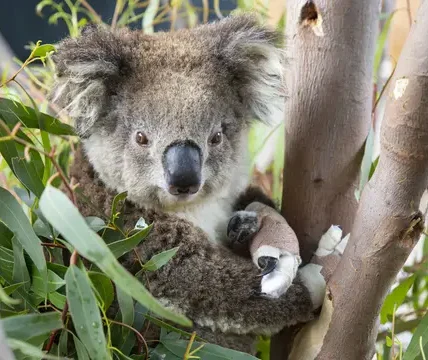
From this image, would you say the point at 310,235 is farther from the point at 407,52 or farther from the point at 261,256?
the point at 407,52

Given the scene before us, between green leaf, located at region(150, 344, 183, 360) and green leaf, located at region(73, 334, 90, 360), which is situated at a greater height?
green leaf, located at region(73, 334, 90, 360)

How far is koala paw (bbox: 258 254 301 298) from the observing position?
1.68 m

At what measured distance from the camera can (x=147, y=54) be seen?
1.84 m

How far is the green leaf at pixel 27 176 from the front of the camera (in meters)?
1.49

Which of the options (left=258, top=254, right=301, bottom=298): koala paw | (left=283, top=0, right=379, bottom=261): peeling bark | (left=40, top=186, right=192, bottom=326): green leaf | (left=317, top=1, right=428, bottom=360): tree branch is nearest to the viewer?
(left=40, top=186, right=192, bottom=326): green leaf

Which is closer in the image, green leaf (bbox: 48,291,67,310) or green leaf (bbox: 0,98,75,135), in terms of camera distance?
green leaf (bbox: 48,291,67,310)

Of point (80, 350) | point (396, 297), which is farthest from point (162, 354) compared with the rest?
point (396, 297)

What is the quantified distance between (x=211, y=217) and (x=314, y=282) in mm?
409

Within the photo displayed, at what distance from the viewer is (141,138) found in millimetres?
1787

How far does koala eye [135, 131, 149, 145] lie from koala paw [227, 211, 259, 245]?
1.28 feet

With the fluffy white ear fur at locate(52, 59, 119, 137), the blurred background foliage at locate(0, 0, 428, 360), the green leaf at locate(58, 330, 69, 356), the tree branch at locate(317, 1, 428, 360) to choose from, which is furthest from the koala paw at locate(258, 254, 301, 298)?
the fluffy white ear fur at locate(52, 59, 119, 137)

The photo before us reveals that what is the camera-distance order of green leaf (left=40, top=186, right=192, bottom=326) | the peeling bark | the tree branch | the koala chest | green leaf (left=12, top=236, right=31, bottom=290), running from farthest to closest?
the koala chest
the peeling bark
green leaf (left=12, top=236, right=31, bottom=290)
the tree branch
green leaf (left=40, top=186, right=192, bottom=326)

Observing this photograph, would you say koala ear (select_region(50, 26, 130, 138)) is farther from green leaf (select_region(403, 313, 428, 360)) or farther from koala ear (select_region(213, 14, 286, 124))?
green leaf (select_region(403, 313, 428, 360))

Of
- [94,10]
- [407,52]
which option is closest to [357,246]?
[407,52]
